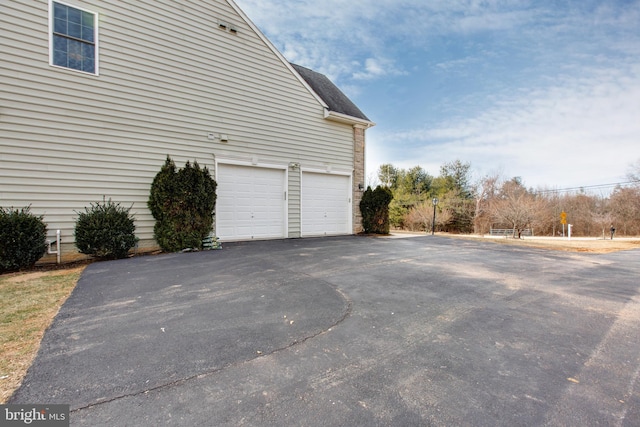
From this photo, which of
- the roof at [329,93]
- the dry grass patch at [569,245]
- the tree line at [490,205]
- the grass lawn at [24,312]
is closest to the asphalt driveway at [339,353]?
the grass lawn at [24,312]

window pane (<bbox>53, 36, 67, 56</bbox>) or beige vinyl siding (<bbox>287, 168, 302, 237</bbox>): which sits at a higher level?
window pane (<bbox>53, 36, 67, 56</bbox>)

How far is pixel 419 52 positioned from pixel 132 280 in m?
13.5

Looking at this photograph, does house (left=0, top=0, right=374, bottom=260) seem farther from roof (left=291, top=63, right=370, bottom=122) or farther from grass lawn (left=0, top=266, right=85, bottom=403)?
grass lawn (left=0, top=266, right=85, bottom=403)

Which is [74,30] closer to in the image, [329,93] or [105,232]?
[105,232]

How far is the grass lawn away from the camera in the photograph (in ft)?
5.96

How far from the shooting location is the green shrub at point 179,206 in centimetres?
637

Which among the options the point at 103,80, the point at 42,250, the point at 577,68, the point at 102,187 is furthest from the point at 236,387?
the point at 577,68

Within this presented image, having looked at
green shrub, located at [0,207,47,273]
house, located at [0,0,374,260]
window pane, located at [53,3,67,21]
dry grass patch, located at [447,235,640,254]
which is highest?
window pane, located at [53,3,67,21]

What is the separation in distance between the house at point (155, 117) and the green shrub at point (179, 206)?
1.73 ft

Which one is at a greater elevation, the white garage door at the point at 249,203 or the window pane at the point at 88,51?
the window pane at the point at 88,51

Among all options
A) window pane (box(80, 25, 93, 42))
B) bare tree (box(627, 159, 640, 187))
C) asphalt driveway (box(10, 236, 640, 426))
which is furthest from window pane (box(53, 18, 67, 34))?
bare tree (box(627, 159, 640, 187))

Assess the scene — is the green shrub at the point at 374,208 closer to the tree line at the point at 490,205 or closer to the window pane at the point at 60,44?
the window pane at the point at 60,44

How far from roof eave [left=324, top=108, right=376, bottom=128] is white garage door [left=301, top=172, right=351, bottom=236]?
6.78ft

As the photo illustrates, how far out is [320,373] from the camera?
184cm
